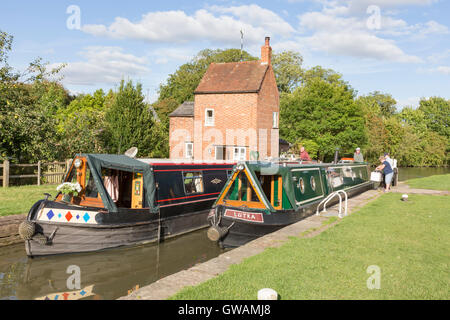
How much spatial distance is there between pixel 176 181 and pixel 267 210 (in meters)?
3.63

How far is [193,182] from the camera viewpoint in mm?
12492

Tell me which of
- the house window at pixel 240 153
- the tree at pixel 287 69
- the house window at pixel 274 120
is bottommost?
the house window at pixel 240 153

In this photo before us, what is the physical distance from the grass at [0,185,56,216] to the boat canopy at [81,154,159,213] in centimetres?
314

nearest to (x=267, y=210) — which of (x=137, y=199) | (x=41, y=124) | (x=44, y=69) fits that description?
(x=137, y=199)

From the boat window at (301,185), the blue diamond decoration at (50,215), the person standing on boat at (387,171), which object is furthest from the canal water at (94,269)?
the person standing on boat at (387,171)

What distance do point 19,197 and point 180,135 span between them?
54.0ft

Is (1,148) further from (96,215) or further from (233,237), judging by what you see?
(233,237)

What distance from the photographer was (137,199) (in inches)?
415

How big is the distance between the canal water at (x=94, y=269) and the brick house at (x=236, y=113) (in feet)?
49.1

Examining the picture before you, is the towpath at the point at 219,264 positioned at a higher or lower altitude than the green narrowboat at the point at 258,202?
lower

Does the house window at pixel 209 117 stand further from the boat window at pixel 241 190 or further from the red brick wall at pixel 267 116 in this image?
the boat window at pixel 241 190

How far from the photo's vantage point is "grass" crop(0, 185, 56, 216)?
10.8 m

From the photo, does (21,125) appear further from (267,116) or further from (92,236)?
(267,116)

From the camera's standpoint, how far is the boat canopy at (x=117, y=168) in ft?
30.2
